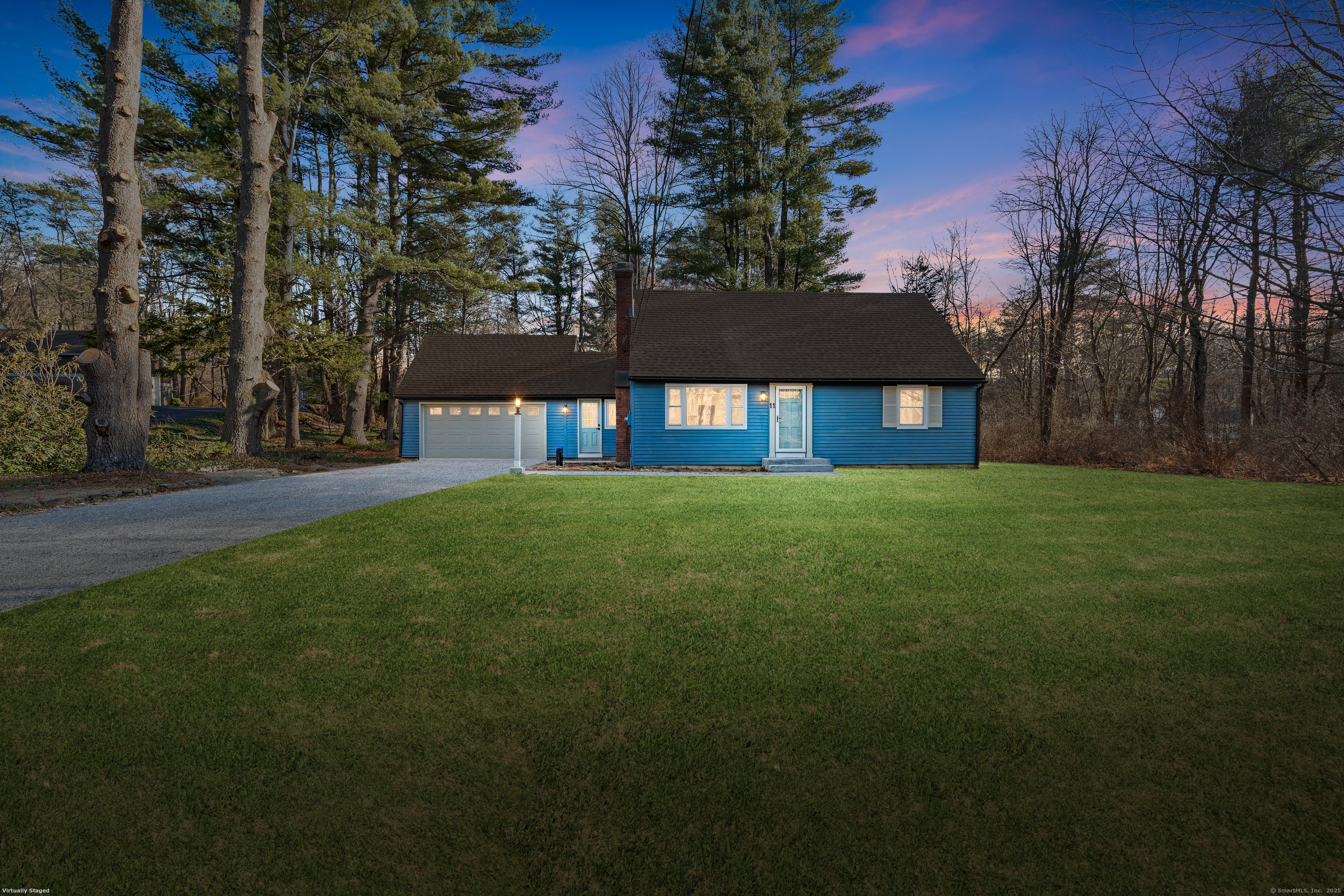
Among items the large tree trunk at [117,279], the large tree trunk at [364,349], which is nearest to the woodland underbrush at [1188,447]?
the large tree trunk at [117,279]

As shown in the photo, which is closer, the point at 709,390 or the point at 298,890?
the point at 298,890

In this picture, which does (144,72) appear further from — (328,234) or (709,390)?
(709,390)

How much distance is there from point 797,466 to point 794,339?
4023 mm

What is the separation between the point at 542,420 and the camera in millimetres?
20156

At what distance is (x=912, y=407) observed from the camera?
16.0m

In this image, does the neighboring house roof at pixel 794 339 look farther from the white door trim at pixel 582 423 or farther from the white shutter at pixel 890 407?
the white door trim at pixel 582 423

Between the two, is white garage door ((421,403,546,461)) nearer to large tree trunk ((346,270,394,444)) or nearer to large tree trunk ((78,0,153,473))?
large tree trunk ((346,270,394,444))

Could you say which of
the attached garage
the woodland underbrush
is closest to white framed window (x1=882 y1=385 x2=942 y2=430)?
the woodland underbrush

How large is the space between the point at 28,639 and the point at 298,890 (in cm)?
314

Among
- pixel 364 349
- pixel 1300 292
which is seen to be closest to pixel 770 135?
pixel 364 349

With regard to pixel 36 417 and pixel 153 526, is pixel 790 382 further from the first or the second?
pixel 36 417

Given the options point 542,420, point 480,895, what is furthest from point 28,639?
point 542,420

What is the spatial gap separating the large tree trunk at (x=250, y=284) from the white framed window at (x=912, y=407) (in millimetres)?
15531

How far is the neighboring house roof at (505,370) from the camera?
19906 mm
